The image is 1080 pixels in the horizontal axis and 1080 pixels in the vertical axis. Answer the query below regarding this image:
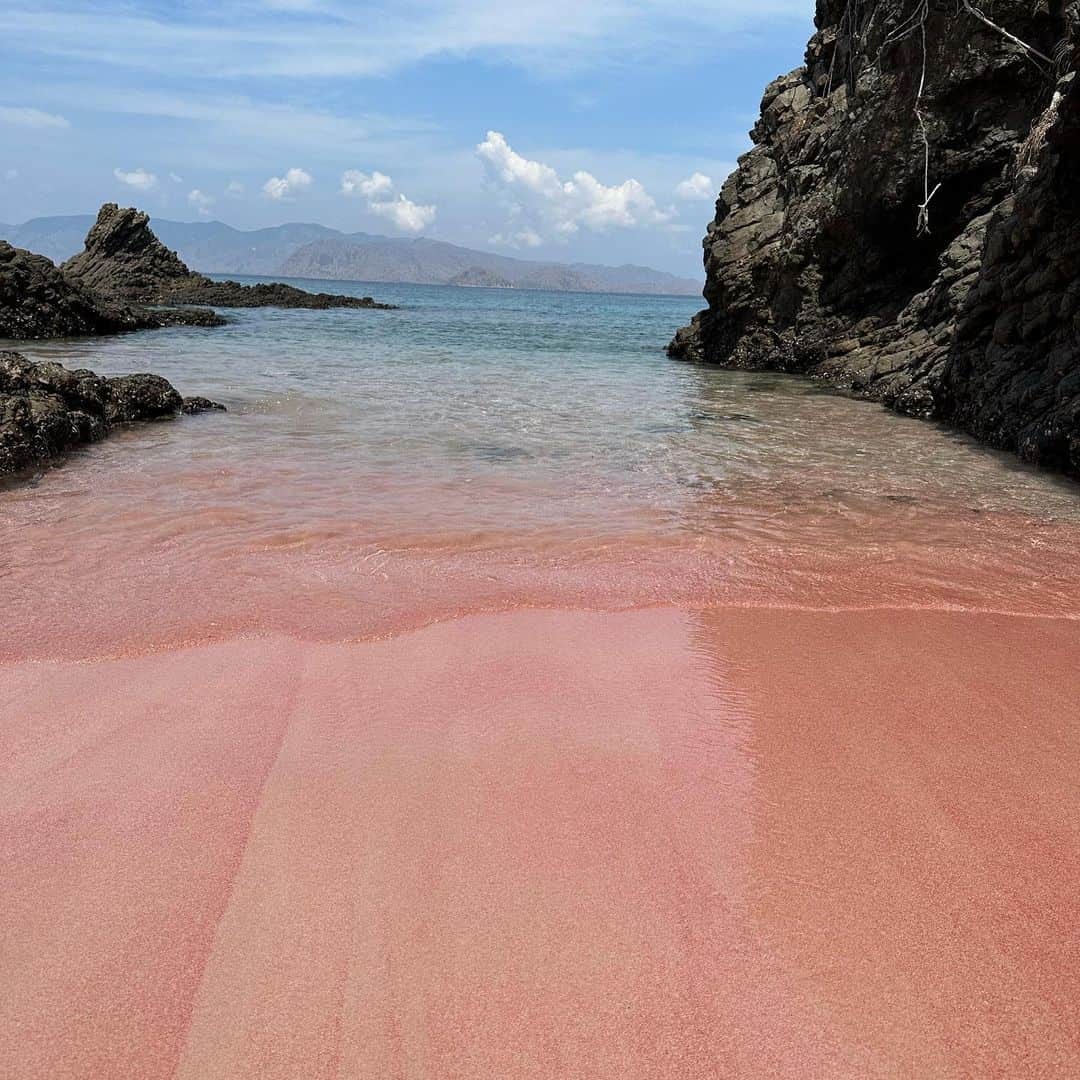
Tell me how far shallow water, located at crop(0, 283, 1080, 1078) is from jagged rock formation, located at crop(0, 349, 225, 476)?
132cm

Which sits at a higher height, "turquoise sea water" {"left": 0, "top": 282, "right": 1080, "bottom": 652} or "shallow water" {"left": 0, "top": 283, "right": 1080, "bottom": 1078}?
"turquoise sea water" {"left": 0, "top": 282, "right": 1080, "bottom": 652}

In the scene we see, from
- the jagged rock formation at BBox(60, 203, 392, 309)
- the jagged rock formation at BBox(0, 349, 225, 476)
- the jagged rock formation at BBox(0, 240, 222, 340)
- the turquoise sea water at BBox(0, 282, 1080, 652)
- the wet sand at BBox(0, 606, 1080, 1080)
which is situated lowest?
the wet sand at BBox(0, 606, 1080, 1080)

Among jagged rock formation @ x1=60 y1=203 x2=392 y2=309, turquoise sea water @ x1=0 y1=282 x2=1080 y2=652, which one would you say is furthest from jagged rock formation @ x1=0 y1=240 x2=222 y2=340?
jagged rock formation @ x1=60 y1=203 x2=392 y2=309

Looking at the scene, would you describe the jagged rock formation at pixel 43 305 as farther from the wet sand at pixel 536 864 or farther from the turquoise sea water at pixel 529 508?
the wet sand at pixel 536 864

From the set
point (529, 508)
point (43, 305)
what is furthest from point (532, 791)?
point (43, 305)

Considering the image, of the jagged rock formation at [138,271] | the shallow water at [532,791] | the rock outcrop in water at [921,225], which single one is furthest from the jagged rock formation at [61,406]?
the jagged rock formation at [138,271]

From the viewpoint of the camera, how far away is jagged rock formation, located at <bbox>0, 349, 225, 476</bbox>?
24.9ft

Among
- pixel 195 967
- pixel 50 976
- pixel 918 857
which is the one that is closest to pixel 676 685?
pixel 918 857

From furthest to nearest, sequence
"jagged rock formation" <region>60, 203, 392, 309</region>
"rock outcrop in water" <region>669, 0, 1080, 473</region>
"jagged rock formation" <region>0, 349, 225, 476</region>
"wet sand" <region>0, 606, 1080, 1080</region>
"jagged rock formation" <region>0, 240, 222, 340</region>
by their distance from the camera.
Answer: "jagged rock formation" <region>60, 203, 392, 309</region> < "jagged rock formation" <region>0, 240, 222, 340</region> < "rock outcrop in water" <region>669, 0, 1080, 473</region> < "jagged rock formation" <region>0, 349, 225, 476</region> < "wet sand" <region>0, 606, 1080, 1080</region>

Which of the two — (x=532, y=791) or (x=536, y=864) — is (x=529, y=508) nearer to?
(x=532, y=791)

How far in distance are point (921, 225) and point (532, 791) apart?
1661 cm

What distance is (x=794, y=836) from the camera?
8.38 ft

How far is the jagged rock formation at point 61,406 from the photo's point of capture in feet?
24.9

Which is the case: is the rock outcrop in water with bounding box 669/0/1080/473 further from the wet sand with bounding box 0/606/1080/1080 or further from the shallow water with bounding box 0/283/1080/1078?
the wet sand with bounding box 0/606/1080/1080
